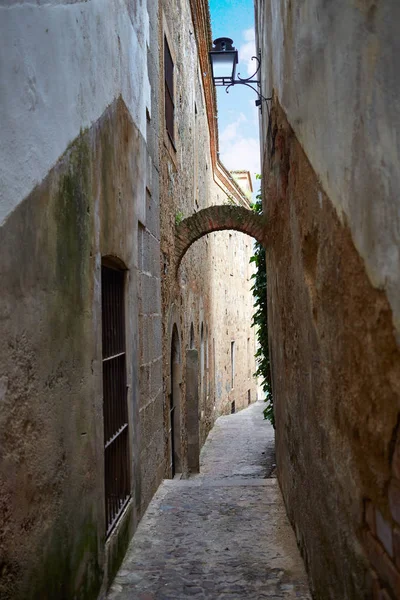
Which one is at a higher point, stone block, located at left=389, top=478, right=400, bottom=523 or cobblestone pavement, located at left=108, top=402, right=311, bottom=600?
stone block, located at left=389, top=478, right=400, bottom=523

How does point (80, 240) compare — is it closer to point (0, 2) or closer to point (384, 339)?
point (0, 2)

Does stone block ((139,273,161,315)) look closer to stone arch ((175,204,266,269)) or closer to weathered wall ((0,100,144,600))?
weathered wall ((0,100,144,600))

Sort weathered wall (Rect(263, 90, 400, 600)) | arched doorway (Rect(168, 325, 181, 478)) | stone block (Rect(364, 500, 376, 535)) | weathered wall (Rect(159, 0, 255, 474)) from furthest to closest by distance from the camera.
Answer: arched doorway (Rect(168, 325, 181, 478)) → weathered wall (Rect(159, 0, 255, 474)) → stone block (Rect(364, 500, 376, 535)) → weathered wall (Rect(263, 90, 400, 600))

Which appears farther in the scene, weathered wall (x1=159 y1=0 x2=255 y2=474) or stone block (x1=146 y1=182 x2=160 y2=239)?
weathered wall (x1=159 y1=0 x2=255 y2=474)

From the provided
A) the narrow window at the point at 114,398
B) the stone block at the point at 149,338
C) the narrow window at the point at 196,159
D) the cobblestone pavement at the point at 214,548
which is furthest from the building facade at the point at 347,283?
the narrow window at the point at 196,159

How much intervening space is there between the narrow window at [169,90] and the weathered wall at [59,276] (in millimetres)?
2750

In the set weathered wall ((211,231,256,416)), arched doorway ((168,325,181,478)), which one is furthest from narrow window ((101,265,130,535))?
weathered wall ((211,231,256,416))

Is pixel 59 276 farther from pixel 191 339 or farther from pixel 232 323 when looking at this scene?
pixel 232 323

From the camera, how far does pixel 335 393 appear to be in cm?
248

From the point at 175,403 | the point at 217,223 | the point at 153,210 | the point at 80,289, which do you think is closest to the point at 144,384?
the point at 153,210

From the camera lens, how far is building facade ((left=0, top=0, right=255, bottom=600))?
2053mm

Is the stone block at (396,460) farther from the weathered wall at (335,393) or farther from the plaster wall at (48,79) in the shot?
the plaster wall at (48,79)

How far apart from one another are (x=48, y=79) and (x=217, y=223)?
16.5 feet

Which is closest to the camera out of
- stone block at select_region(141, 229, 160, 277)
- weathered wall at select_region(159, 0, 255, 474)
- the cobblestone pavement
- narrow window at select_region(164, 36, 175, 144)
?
the cobblestone pavement
